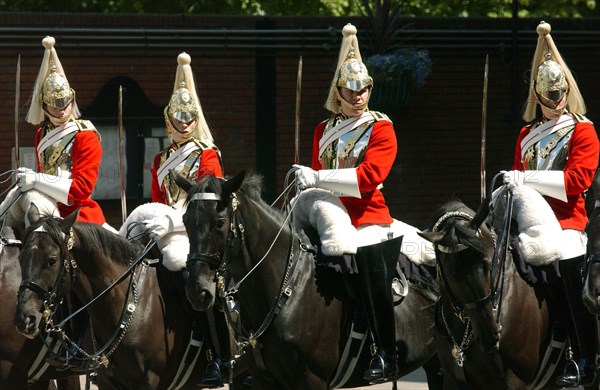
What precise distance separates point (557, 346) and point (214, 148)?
104 inches

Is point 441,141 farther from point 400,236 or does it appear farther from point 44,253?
point 44,253

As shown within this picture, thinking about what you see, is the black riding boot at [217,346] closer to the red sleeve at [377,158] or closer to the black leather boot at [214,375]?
the black leather boot at [214,375]

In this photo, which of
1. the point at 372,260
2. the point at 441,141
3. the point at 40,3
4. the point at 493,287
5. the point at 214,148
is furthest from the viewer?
the point at 40,3

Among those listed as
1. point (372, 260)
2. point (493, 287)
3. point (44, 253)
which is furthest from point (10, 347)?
point (493, 287)

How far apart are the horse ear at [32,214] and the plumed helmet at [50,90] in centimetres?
83

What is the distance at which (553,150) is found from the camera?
8242mm

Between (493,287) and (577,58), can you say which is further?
(577,58)

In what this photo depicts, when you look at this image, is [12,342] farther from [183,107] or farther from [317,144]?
[317,144]

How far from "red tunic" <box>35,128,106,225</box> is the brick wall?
17.6 ft

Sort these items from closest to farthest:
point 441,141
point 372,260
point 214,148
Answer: point 372,260, point 214,148, point 441,141

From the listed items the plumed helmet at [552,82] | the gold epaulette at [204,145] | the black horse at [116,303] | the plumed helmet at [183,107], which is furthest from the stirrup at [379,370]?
the plumed helmet at [183,107]

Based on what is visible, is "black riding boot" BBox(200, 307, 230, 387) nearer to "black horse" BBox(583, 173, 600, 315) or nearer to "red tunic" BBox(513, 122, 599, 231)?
"red tunic" BBox(513, 122, 599, 231)

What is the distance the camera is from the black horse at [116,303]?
301 inches

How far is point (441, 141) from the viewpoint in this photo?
51.5 ft
